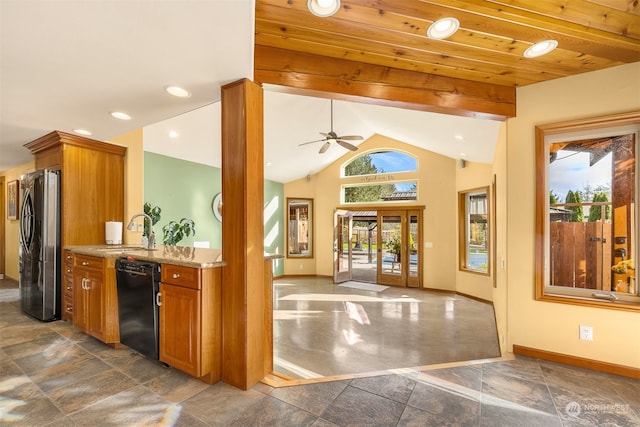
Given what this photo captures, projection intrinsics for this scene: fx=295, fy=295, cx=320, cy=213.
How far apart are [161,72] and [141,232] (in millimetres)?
2699

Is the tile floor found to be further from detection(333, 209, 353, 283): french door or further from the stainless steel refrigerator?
detection(333, 209, 353, 283): french door

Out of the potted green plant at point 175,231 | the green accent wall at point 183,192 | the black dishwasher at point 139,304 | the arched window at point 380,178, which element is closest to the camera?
the black dishwasher at point 139,304

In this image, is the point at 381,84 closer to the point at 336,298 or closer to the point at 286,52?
the point at 286,52

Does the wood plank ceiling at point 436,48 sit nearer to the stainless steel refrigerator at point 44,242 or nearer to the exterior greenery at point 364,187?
the stainless steel refrigerator at point 44,242

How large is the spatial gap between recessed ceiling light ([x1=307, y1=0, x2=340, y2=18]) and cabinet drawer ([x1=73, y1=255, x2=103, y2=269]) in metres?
2.71

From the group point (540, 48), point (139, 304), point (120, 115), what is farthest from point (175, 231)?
point (540, 48)

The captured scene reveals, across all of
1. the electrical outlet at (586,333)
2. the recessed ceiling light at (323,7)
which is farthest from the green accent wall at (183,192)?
the electrical outlet at (586,333)

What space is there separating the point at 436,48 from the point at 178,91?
6.19 ft

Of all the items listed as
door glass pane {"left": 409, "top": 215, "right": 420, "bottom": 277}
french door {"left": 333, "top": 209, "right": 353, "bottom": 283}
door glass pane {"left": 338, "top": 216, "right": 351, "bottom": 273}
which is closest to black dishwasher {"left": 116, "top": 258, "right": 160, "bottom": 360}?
french door {"left": 333, "top": 209, "right": 353, "bottom": 283}

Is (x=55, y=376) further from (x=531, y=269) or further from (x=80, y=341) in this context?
(x=531, y=269)

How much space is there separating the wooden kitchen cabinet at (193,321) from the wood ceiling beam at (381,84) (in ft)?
4.82

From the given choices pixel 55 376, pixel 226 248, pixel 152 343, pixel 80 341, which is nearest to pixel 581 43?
pixel 226 248

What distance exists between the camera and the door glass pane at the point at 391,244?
23.6 feet

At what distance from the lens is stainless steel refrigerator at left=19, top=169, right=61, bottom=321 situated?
3.32m
